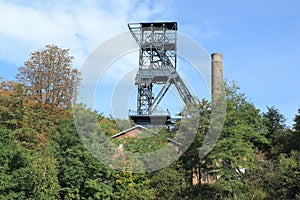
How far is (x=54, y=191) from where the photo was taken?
48.2 feet

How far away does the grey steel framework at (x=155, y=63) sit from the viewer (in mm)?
28891

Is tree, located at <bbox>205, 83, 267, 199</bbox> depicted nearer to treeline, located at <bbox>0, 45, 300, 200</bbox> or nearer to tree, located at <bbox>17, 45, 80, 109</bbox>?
treeline, located at <bbox>0, 45, 300, 200</bbox>

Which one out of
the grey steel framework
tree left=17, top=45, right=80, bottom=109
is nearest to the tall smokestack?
the grey steel framework

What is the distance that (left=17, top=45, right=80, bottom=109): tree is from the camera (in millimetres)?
22359

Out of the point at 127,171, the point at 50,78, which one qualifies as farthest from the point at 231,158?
the point at 50,78

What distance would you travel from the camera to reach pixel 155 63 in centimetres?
2991

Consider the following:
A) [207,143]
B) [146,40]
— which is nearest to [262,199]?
[207,143]

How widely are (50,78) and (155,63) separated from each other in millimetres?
10110

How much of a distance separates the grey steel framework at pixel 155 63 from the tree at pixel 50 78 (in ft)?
23.2

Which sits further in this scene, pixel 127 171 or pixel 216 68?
pixel 216 68

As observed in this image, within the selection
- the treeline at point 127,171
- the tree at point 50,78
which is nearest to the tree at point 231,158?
the treeline at point 127,171

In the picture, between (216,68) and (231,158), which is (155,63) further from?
(231,158)

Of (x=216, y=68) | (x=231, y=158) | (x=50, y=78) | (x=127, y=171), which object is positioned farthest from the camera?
(x=216, y=68)

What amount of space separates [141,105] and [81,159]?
42.7ft
